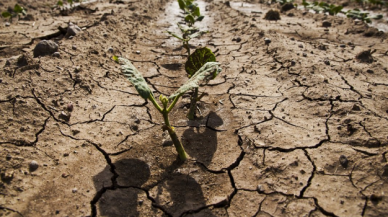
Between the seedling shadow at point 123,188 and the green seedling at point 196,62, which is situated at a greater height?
the green seedling at point 196,62

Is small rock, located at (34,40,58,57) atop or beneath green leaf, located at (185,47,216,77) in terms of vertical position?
beneath

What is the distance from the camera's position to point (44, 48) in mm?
3150

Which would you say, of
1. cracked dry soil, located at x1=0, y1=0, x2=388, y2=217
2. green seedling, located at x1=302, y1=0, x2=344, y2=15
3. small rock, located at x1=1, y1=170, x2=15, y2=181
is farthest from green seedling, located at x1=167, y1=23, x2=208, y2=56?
green seedling, located at x1=302, y1=0, x2=344, y2=15

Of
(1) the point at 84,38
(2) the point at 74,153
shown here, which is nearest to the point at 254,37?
(1) the point at 84,38

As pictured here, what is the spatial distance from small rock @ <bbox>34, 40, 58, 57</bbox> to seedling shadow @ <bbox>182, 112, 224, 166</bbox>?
1930 millimetres

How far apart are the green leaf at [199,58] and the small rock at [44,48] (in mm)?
1690

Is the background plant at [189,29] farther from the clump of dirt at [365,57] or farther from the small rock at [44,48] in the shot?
the clump of dirt at [365,57]

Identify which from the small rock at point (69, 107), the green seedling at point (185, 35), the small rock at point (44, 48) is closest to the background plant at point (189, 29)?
the green seedling at point (185, 35)

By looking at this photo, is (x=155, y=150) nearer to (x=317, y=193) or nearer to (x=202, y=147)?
(x=202, y=147)

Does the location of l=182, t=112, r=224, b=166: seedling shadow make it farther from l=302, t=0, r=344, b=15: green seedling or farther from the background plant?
l=302, t=0, r=344, b=15: green seedling

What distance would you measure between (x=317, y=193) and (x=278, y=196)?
25cm

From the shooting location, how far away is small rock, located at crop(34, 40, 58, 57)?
10.3ft

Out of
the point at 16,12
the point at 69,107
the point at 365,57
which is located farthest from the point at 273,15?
the point at 16,12

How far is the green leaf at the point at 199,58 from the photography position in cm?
251
